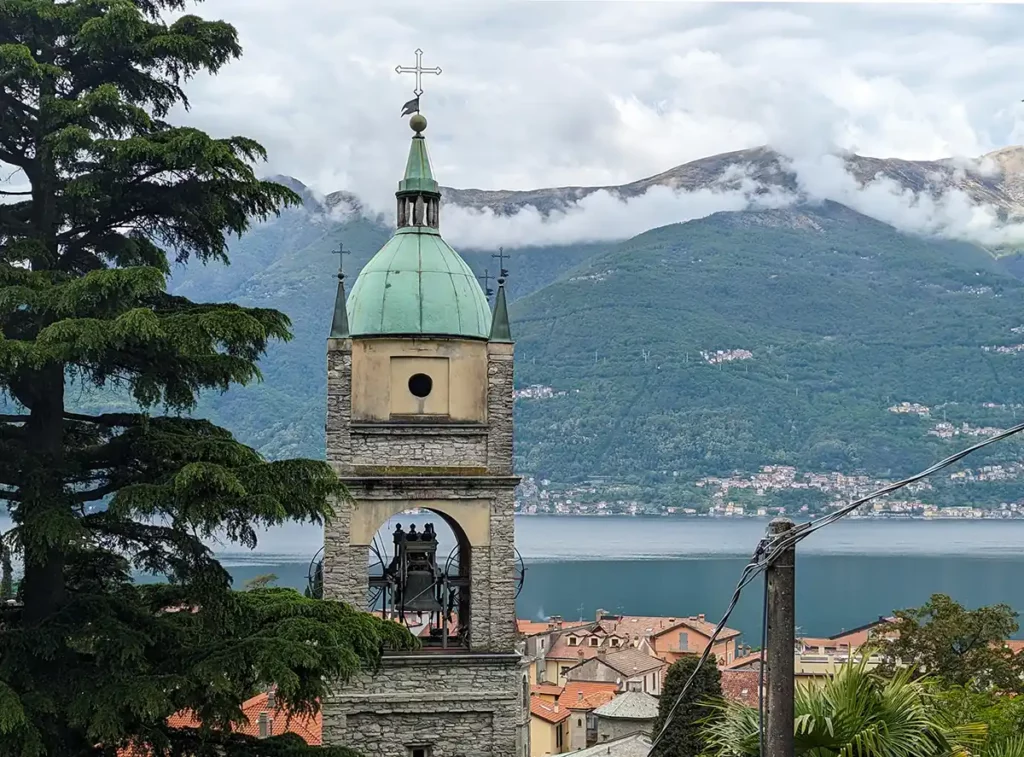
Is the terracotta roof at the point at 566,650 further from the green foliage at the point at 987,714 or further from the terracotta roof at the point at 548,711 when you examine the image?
the green foliage at the point at 987,714

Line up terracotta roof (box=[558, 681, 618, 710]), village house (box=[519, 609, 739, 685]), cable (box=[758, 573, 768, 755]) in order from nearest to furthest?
cable (box=[758, 573, 768, 755]) < terracotta roof (box=[558, 681, 618, 710]) < village house (box=[519, 609, 739, 685])

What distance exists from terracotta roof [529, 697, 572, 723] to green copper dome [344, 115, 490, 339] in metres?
36.5

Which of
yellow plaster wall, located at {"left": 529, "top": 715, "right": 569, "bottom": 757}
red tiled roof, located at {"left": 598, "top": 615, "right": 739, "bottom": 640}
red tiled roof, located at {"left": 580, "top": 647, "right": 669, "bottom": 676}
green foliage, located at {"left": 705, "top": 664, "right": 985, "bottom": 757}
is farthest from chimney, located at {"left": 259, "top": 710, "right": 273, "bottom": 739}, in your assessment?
red tiled roof, located at {"left": 598, "top": 615, "right": 739, "bottom": 640}

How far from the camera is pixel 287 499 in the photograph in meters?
12.2

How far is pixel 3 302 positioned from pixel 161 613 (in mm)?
3365

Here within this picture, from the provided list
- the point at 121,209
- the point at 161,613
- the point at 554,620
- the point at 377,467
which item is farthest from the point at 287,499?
the point at 554,620

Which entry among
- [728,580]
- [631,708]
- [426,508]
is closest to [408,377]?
[426,508]

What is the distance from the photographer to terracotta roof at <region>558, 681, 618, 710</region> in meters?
60.0

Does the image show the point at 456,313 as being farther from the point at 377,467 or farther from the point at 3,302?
the point at 3,302

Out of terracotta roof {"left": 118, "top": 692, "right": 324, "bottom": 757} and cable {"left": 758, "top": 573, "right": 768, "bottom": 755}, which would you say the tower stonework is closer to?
terracotta roof {"left": 118, "top": 692, "right": 324, "bottom": 757}

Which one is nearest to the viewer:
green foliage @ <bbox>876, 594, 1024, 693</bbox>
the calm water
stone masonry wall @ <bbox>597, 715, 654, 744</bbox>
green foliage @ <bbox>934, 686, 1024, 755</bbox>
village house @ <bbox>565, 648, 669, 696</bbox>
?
green foliage @ <bbox>934, 686, 1024, 755</bbox>

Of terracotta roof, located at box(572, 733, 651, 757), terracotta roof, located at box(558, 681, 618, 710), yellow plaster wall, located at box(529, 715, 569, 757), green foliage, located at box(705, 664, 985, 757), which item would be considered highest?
green foliage, located at box(705, 664, 985, 757)

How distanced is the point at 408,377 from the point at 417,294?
1164 mm

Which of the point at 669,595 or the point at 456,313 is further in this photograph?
the point at 669,595
